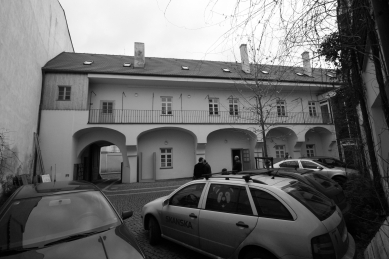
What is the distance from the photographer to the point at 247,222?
279cm

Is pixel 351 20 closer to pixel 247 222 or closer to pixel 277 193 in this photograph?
pixel 277 193

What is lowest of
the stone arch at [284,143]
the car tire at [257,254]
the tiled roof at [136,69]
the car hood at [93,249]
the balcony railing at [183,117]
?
the car tire at [257,254]

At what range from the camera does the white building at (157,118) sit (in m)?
14.0

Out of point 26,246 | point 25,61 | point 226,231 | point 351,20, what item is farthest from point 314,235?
point 25,61

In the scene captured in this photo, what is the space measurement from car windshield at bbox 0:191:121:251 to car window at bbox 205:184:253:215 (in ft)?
4.79

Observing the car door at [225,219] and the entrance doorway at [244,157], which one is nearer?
the car door at [225,219]

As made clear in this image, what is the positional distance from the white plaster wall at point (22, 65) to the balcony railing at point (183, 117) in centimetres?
363

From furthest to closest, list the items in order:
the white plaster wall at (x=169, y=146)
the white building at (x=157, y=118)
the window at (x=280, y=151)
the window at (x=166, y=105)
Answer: the window at (x=280, y=151), the window at (x=166, y=105), the white plaster wall at (x=169, y=146), the white building at (x=157, y=118)

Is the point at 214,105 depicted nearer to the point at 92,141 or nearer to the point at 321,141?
the point at 92,141

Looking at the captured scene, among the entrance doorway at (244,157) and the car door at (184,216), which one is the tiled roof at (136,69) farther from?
the car door at (184,216)

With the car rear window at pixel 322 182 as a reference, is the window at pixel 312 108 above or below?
above

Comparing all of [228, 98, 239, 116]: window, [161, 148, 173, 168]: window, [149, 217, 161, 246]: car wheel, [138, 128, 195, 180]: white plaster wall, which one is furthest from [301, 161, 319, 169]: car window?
[161, 148, 173, 168]: window

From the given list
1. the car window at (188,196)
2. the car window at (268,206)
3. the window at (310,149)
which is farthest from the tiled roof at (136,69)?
the car window at (268,206)

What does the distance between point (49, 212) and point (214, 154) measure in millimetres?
15299
